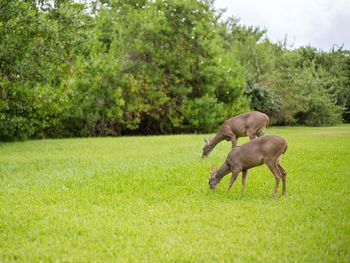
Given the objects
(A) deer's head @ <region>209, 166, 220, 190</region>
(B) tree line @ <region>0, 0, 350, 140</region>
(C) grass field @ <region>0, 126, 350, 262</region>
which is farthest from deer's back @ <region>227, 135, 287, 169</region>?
(B) tree line @ <region>0, 0, 350, 140</region>

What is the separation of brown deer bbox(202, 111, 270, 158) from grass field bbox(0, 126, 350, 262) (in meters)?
1.25

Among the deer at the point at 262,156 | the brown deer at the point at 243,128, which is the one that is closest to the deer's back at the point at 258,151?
the deer at the point at 262,156

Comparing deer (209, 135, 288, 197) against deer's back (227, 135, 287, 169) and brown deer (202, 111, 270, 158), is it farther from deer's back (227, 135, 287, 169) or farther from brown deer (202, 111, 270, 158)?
brown deer (202, 111, 270, 158)

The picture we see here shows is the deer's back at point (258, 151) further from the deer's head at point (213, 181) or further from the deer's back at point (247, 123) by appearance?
the deer's back at point (247, 123)

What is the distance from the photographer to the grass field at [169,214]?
578 cm

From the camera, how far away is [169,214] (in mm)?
7559

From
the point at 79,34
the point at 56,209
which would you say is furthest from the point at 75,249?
the point at 79,34

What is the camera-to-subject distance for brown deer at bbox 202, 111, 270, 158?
14.1 metres

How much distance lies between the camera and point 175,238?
20.6 ft

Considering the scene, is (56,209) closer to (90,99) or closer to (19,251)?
(19,251)

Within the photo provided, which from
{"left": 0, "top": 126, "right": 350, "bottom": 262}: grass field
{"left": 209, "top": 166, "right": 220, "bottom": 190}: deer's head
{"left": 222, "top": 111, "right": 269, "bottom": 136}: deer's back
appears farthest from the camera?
{"left": 222, "top": 111, "right": 269, "bottom": 136}: deer's back

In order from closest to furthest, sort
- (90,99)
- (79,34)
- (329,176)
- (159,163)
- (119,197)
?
(119,197), (329,176), (159,163), (79,34), (90,99)

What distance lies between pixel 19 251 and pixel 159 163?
7.39 metres

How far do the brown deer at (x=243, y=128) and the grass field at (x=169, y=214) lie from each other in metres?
1.25
